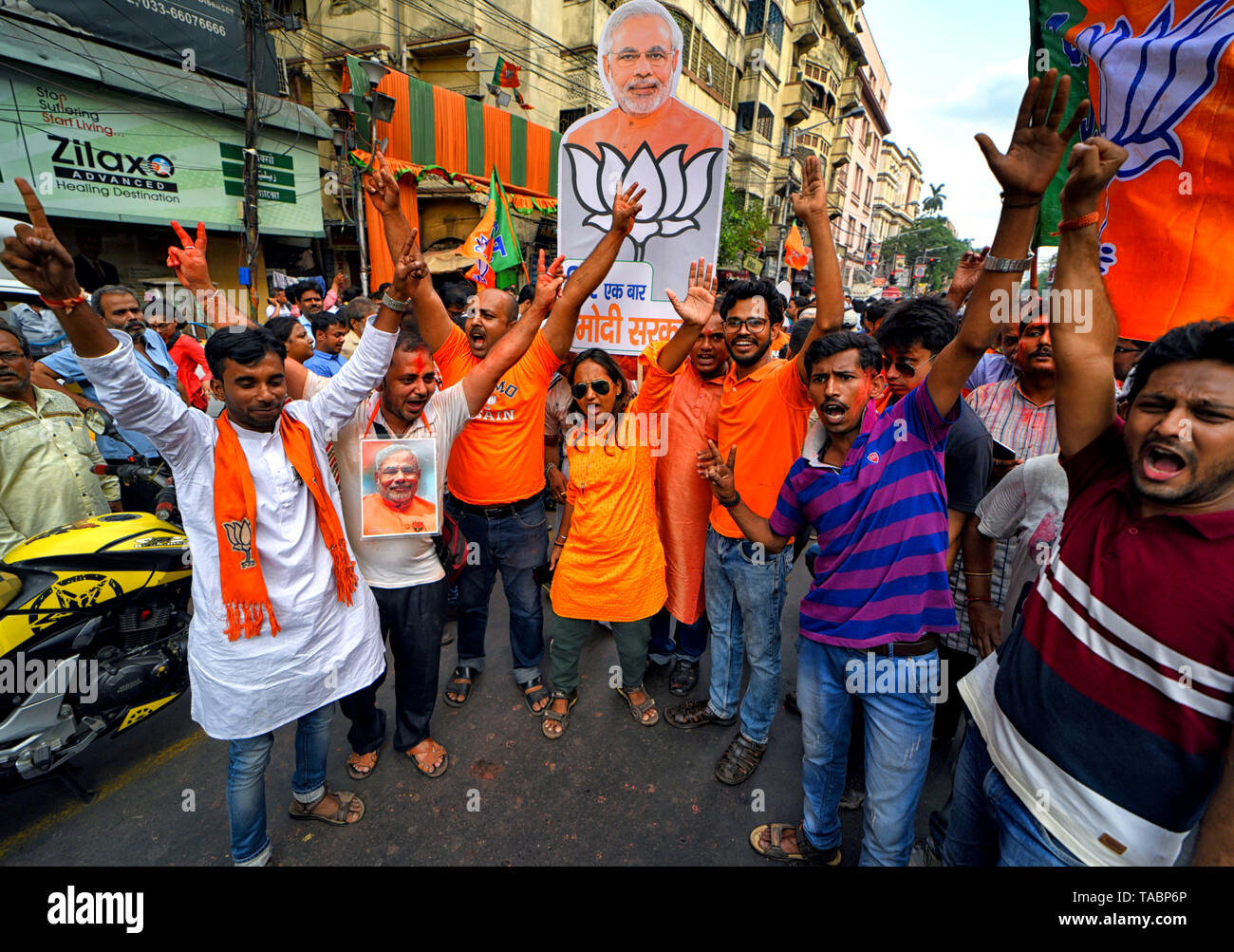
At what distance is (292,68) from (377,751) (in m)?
20.6

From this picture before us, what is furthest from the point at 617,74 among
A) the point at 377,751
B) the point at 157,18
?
the point at 157,18

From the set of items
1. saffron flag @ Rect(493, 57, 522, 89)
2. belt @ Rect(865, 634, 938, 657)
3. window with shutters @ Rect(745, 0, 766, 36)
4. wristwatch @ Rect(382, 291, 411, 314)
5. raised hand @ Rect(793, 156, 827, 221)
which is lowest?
belt @ Rect(865, 634, 938, 657)

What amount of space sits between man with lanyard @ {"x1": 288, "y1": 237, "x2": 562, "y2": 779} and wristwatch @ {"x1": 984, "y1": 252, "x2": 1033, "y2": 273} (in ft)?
5.88

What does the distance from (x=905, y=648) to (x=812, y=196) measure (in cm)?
203

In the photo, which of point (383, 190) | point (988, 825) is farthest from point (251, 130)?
point (988, 825)

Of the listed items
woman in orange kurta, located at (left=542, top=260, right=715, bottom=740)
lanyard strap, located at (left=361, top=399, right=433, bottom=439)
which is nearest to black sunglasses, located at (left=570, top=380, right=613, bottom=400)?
woman in orange kurta, located at (left=542, top=260, right=715, bottom=740)

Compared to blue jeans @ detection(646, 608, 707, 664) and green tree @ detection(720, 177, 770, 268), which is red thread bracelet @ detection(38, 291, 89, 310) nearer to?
blue jeans @ detection(646, 608, 707, 664)

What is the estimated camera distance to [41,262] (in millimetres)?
1477

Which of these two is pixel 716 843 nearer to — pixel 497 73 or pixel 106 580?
pixel 106 580

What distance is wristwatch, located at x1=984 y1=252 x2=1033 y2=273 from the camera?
59.8 inches

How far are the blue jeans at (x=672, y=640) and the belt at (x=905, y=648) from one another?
152 cm

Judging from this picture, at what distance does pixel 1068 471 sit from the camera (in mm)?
1528

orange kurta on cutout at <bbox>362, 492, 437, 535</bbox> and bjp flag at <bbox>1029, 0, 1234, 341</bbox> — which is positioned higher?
bjp flag at <bbox>1029, 0, 1234, 341</bbox>

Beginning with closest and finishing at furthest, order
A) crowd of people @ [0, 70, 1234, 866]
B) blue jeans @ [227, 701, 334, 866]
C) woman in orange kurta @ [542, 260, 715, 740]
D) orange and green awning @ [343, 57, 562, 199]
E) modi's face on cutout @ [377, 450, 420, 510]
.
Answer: crowd of people @ [0, 70, 1234, 866]
blue jeans @ [227, 701, 334, 866]
modi's face on cutout @ [377, 450, 420, 510]
woman in orange kurta @ [542, 260, 715, 740]
orange and green awning @ [343, 57, 562, 199]
